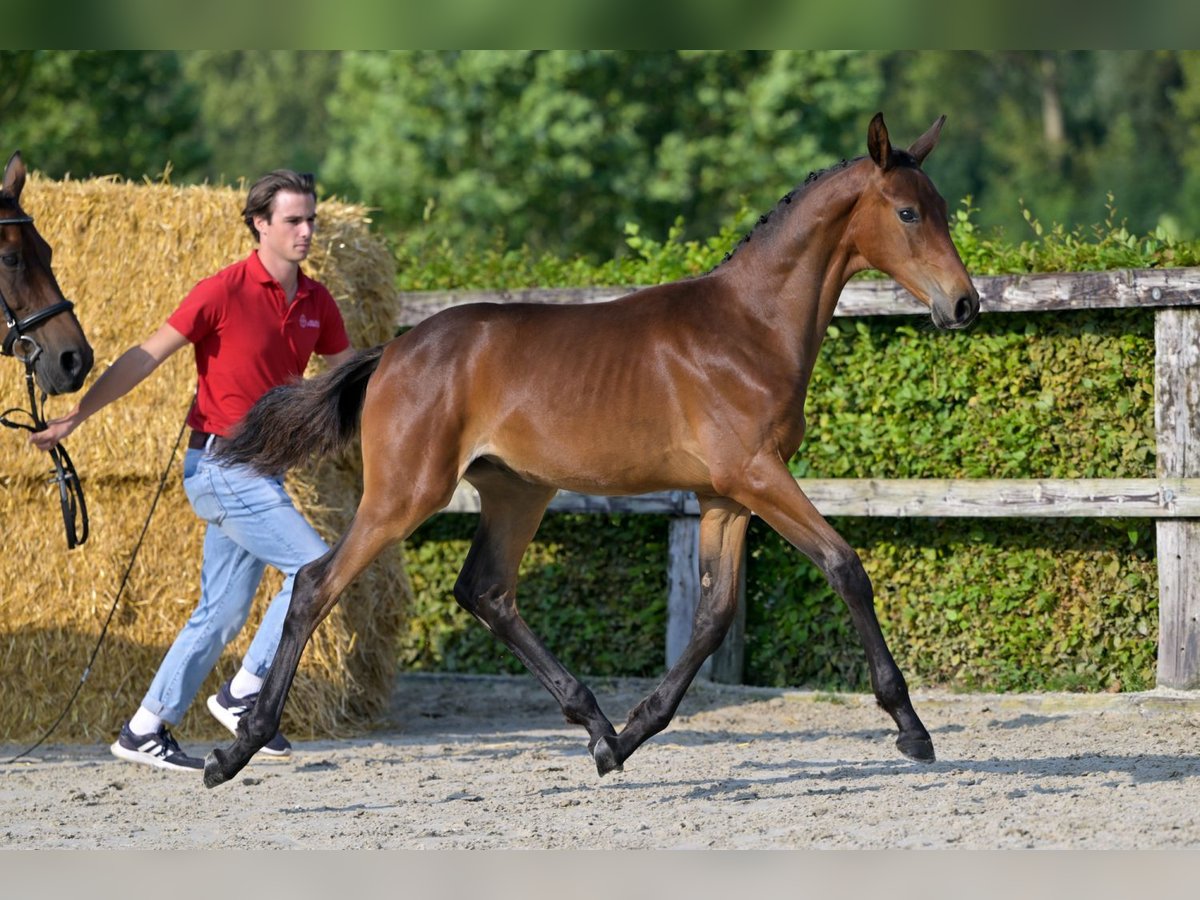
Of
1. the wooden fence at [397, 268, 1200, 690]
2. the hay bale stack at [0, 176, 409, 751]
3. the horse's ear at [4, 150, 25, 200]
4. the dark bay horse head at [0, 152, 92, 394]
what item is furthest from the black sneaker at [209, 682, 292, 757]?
the wooden fence at [397, 268, 1200, 690]

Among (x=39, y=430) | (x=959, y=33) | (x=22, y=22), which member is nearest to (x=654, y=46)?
(x=959, y=33)

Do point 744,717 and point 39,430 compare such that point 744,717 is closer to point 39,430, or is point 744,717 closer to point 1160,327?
Answer: point 1160,327

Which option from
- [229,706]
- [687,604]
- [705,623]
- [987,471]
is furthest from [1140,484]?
[229,706]

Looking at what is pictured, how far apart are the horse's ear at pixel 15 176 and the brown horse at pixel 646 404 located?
124 centimetres

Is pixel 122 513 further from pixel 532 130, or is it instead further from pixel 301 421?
pixel 532 130

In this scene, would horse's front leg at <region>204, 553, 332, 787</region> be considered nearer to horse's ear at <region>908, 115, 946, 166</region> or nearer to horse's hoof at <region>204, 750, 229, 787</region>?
horse's hoof at <region>204, 750, 229, 787</region>

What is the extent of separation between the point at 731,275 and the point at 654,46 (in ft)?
10.8

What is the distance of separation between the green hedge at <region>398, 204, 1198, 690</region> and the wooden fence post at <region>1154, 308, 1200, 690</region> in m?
0.18

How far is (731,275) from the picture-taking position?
4727 mm

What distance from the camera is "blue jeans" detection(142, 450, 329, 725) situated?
16.9ft

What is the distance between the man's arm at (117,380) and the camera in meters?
4.91

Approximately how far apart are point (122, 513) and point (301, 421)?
1.75 metres

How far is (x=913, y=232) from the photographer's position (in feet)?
14.3

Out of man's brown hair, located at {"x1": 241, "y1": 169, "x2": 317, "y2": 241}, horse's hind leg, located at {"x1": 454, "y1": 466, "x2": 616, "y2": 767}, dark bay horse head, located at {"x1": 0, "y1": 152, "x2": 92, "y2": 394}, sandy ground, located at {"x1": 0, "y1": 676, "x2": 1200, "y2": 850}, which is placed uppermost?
man's brown hair, located at {"x1": 241, "y1": 169, "x2": 317, "y2": 241}
